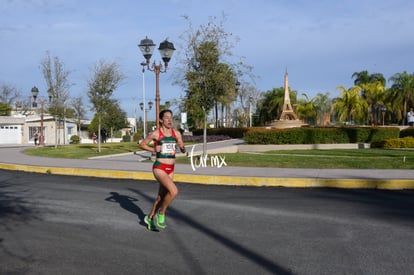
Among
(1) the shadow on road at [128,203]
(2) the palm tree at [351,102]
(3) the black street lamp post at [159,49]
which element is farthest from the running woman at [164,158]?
(2) the palm tree at [351,102]

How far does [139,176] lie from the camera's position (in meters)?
13.8

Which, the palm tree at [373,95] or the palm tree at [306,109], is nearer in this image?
the palm tree at [373,95]

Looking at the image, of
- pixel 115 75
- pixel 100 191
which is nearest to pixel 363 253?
pixel 100 191

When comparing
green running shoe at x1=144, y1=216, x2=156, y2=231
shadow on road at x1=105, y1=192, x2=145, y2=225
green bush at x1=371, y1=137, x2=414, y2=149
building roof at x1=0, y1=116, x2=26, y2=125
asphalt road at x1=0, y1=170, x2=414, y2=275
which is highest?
building roof at x1=0, y1=116, x2=26, y2=125

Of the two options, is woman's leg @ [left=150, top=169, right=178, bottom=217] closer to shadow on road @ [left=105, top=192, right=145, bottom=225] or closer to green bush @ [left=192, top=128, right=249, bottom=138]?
shadow on road @ [left=105, top=192, right=145, bottom=225]

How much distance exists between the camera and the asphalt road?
15.5ft

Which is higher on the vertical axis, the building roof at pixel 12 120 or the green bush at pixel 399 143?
the building roof at pixel 12 120

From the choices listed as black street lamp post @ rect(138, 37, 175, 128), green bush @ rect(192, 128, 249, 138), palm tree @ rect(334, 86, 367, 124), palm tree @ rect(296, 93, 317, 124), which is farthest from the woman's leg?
palm tree @ rect(296, 93, 317, 124)

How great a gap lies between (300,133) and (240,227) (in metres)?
18.7

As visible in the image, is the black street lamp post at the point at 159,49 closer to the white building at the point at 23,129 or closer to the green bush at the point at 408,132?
A: the green bush at the point at 408,132

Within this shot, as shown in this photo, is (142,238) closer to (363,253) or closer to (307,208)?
(363,253)

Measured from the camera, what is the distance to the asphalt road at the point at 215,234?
472 cm

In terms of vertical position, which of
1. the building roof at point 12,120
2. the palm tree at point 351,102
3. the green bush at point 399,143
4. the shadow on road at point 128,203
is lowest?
the shadow on road at point 128,203

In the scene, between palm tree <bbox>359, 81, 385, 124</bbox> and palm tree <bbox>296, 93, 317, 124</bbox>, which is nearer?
palm tree <bbox>359, 81, 385, 124</bbox>
